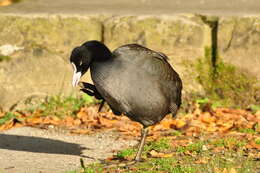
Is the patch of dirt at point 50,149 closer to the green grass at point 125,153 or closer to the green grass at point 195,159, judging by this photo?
the green grass at point 125,153

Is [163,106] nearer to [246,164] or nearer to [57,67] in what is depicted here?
[246,164]

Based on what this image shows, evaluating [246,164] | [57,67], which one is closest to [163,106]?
[246,164]

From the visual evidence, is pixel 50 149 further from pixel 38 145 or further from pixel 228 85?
pixel 228 85

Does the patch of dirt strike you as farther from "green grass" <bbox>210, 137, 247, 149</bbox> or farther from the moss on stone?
the moss on stone

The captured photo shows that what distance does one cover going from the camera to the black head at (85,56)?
19.2 ft

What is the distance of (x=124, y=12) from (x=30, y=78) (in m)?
1.62

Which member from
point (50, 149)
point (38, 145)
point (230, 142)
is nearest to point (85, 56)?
point (50, 149)

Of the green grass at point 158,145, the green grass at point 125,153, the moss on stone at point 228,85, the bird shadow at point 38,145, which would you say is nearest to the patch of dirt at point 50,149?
the bird shadow at point 38,145

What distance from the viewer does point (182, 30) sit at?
886cm

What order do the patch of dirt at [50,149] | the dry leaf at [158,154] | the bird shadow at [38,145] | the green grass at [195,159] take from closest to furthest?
1. the green grass at [195,159]
2. the patch of dirt at [50,149]
3. the dry leaf at [158,154]
4. the bird shadow at [38,145]

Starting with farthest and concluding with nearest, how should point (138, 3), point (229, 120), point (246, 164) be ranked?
point (138, 3)
point (229, 120)
point (246, 164)

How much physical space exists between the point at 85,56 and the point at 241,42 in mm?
3553

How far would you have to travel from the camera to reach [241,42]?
29.1 ft

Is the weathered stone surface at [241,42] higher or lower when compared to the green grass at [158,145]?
higher
